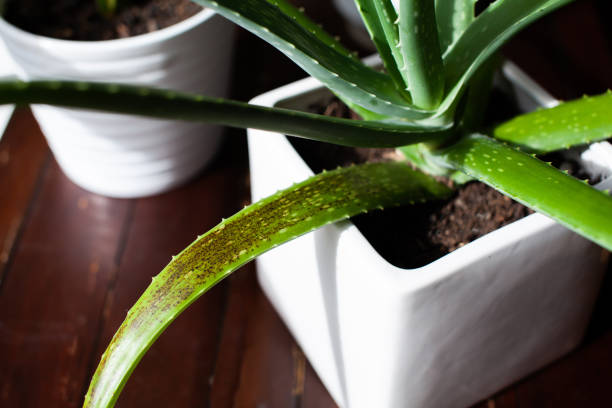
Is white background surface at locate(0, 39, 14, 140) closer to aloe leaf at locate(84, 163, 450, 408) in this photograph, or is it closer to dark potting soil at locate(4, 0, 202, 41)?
dark potting soil at locate(4, 0, 202, 41)

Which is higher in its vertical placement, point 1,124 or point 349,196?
point 1,124

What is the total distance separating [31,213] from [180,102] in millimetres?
462

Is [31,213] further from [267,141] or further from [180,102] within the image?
[180,102]

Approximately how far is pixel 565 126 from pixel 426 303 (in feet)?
0.47

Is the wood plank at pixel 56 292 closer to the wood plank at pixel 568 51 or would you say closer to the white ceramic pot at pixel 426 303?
the white ceramic pot at pixel 426 303

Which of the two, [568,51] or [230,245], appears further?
[568,51]

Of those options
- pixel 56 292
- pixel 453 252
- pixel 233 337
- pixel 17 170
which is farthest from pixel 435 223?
pixel 17 170

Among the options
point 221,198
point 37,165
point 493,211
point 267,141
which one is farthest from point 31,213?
point 493,211

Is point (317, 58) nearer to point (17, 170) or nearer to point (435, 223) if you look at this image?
point (435, 223)

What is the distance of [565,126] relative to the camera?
0.41 m

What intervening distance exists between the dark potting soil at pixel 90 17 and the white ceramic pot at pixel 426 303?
0.66 feet

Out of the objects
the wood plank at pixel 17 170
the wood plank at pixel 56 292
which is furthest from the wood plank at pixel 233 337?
the wood plank at pixel 17 170

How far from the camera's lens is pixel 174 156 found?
62 centimetres

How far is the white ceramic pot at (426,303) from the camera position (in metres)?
0.37
